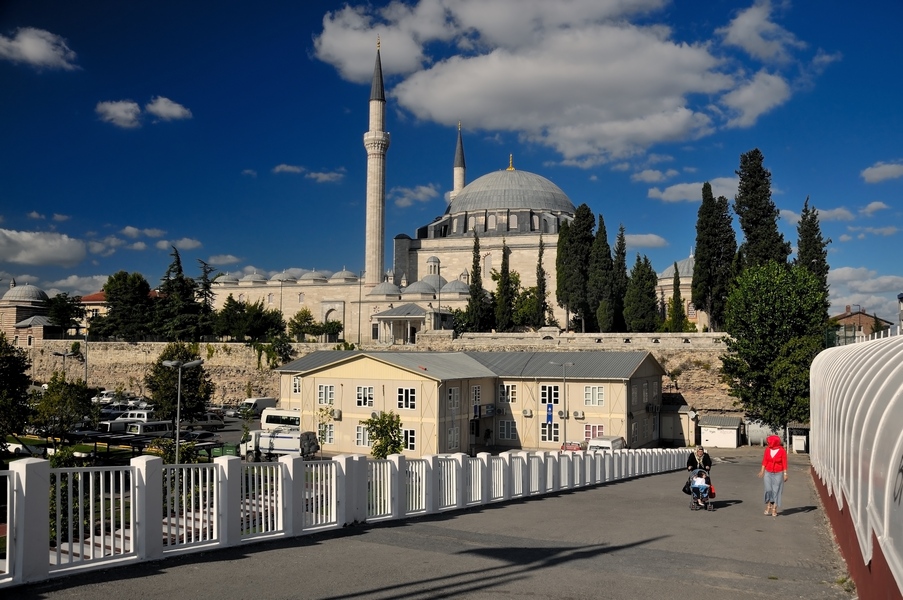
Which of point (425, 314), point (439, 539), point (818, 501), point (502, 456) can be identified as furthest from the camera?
point (425, 314)

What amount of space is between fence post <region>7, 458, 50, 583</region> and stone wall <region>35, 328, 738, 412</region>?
39.7 meters

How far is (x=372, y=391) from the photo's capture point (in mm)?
34281

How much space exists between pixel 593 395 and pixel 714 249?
1336 centimetres

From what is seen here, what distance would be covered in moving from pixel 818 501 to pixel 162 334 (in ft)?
188

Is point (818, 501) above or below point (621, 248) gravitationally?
below

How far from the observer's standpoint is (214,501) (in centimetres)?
761

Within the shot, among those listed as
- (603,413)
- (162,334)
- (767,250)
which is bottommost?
(603,413)

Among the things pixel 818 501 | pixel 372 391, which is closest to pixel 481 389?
pixel 372 391

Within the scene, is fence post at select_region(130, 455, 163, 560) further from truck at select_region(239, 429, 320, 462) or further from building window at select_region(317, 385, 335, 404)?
building window at select_region(317, 385, 335, 404)

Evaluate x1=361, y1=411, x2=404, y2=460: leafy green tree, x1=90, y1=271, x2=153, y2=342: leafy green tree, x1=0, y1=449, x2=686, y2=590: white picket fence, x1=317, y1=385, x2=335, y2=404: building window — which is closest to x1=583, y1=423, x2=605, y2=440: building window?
x1=361, y1=411, x2=404, y2=460: leafy green tree

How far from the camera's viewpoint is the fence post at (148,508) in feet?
22.5

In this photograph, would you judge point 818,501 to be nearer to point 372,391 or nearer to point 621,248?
point 372,391

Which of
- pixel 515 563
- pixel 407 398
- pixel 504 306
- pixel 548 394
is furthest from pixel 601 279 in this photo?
pixel 515 563

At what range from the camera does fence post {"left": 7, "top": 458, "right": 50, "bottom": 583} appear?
5.91m
